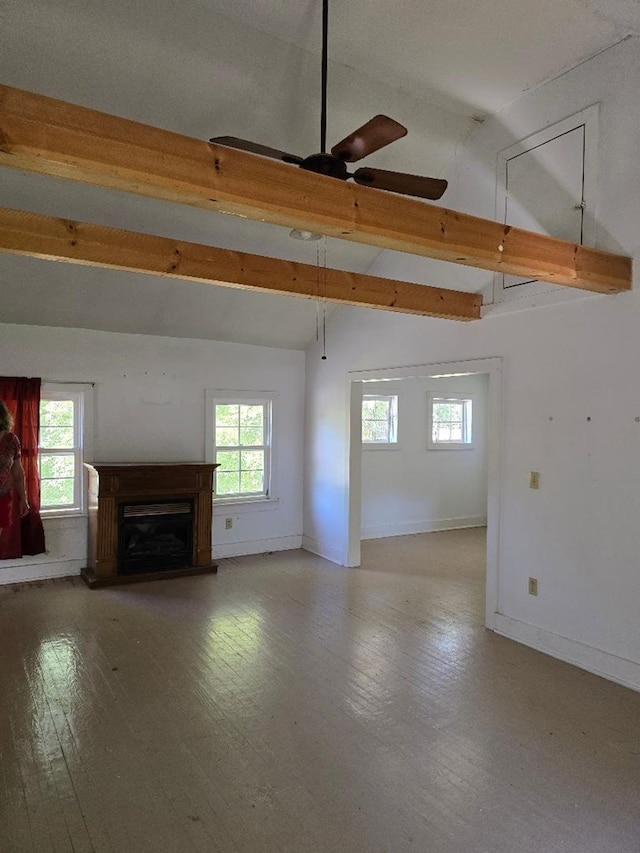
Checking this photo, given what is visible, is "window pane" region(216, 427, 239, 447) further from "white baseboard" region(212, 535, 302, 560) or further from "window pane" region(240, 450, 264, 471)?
"white baseboard" region(212, 535, 302, 560)

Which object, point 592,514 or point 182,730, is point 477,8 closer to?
point 592,514

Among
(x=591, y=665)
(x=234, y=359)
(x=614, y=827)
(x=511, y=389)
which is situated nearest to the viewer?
(x=614, y=827)

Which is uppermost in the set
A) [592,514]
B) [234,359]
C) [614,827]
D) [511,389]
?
[234,359]

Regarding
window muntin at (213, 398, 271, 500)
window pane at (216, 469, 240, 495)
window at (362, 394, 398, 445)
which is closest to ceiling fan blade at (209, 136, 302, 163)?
window muntin at (213, 398, 271, 500)

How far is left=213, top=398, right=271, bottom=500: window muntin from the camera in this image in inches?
246

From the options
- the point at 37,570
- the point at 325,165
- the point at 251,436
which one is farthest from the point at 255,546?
the point at 325,165

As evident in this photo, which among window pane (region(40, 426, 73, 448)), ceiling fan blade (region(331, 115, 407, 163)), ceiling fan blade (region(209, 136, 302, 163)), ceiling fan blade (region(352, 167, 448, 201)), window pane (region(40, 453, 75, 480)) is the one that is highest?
ceiling fan blade (region(331, 115, 407, 163))

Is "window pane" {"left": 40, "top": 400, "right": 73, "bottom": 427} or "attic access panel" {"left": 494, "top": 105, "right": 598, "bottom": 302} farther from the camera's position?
"window pane" {"left": 40, "top": 400, "right": 73, "bottom": 427}

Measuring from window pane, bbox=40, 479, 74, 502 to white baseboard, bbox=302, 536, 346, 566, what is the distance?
2.66m

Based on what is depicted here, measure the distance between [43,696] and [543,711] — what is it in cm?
274

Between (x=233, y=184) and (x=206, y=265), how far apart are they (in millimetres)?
1501

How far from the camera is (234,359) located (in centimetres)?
625

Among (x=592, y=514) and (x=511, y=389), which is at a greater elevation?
(x=511, y=389)

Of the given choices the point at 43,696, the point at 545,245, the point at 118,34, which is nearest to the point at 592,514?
the point at 545,245
